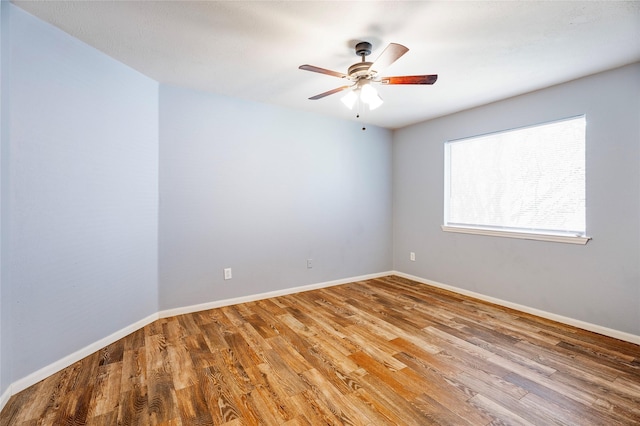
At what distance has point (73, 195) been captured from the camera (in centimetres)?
212

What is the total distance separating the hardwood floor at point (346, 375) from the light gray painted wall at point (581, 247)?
0.33 metres

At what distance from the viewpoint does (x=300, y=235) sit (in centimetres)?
380

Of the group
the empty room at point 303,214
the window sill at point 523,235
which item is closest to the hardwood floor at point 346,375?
the empty room at point 303,214

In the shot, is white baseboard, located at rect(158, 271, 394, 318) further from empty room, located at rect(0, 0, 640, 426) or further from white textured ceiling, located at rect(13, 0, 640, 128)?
white textured ceiling, located at rect(13, 0, 640, 128)

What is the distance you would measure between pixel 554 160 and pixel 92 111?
Result: 170 inches

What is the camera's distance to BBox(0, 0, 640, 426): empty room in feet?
5.74

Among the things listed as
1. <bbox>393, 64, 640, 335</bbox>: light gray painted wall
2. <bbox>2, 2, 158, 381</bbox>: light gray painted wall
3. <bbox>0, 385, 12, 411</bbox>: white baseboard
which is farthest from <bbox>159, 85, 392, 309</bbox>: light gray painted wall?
<bbox>0, 385, 12, 411</bbox>: white baseboard

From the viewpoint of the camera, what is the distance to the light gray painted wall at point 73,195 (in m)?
1.83

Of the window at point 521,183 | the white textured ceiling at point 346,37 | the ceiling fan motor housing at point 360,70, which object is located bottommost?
the window at point 521,183

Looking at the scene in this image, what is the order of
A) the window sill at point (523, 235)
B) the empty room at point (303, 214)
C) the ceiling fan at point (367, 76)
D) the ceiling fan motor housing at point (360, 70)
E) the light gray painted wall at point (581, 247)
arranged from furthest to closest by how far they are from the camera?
the window sill at point (523, 235) → the light gray painted wall at point (581, 247) → the ceiling fan motor housing at point (360, 70) → the ceiling fan at point (367, 76) → the empty room at point (303, 214)

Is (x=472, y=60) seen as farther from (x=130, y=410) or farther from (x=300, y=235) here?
(x=130, y=410)

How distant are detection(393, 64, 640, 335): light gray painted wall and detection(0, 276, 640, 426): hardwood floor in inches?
13.0

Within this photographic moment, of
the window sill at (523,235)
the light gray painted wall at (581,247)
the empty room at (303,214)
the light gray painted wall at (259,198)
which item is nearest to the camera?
the empty room at (303,214)

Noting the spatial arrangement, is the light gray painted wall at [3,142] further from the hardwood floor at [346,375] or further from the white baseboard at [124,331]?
the hardwood floor at [346,375]
